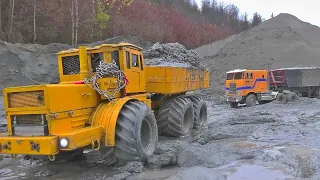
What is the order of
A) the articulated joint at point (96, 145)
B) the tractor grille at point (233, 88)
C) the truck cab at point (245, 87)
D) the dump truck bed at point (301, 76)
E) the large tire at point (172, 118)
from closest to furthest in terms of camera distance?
the articulated joint at point (96, 145)
the large tire at point (172, 118)
the truck cab at point (245, 87)
the tractor grille at point (233, 88)
the dump truck bed at point (301, 76)

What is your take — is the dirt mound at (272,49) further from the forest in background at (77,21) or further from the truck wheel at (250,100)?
the truck wheel at (250,100)

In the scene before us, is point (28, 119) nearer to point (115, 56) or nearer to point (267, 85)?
point (115, 56)

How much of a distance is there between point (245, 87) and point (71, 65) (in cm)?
1587

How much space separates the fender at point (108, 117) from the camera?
640 centimetres

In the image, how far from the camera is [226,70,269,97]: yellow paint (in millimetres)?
22266

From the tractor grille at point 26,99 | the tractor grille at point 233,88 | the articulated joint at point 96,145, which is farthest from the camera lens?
the tractor grille at point 233,88

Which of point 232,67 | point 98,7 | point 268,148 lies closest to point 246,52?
point 232,67

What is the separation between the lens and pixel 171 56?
39.3ft

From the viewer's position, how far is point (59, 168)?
7.23 meters

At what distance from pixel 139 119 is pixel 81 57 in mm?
1745

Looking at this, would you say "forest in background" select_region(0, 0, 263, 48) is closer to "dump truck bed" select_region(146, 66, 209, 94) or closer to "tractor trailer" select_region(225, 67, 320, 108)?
"tractor trailer" select_region(225, 67, 320, 108)

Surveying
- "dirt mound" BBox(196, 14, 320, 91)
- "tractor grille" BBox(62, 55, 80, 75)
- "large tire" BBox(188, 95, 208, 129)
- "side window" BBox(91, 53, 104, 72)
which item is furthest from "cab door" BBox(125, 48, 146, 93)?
"dirt mound" BBox(196, 14, 320, 91)

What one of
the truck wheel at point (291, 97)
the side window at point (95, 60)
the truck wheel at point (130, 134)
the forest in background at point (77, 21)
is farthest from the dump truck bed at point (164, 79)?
the forest in background at point (77, 21)

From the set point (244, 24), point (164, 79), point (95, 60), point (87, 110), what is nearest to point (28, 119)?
point (87, 110)
